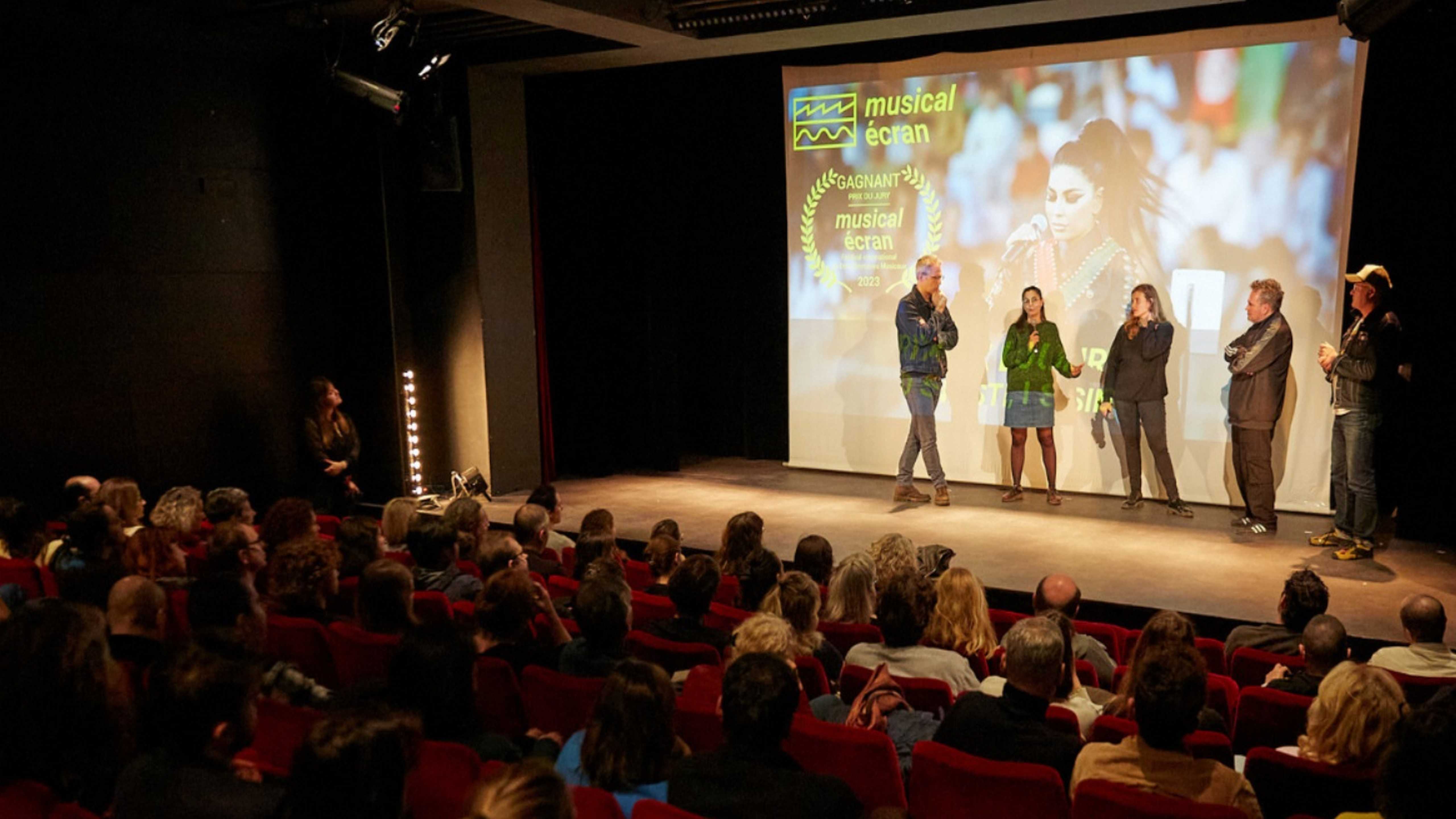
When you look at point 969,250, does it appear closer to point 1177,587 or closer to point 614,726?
point 1177,587

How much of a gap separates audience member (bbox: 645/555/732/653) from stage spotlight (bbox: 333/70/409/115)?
5.05 meters

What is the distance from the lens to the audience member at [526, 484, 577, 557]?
556cm

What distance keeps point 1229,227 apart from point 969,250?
1.79 meters

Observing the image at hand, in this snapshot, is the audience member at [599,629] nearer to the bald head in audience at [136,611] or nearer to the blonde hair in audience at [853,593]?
the blonde hair in audience at [853,593]

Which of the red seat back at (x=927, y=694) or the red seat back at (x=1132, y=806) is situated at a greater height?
the red seat back at (x=1132, y=806)

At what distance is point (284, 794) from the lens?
1946 mm

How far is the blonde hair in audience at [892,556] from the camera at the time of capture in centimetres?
414

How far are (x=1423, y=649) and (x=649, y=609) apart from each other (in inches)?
103

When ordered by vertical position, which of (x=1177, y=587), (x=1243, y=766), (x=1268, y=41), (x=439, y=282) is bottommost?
(x=1177, y=587)

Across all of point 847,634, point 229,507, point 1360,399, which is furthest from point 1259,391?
point 229,507

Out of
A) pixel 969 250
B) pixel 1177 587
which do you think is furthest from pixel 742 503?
pixel 1177 587

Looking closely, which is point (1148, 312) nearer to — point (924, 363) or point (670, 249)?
point (924, 363)

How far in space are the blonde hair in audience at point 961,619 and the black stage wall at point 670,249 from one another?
5.40 metres

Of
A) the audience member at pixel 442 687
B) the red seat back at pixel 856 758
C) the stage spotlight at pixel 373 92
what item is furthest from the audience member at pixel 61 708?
the stage spotlight at pixel 373 92
